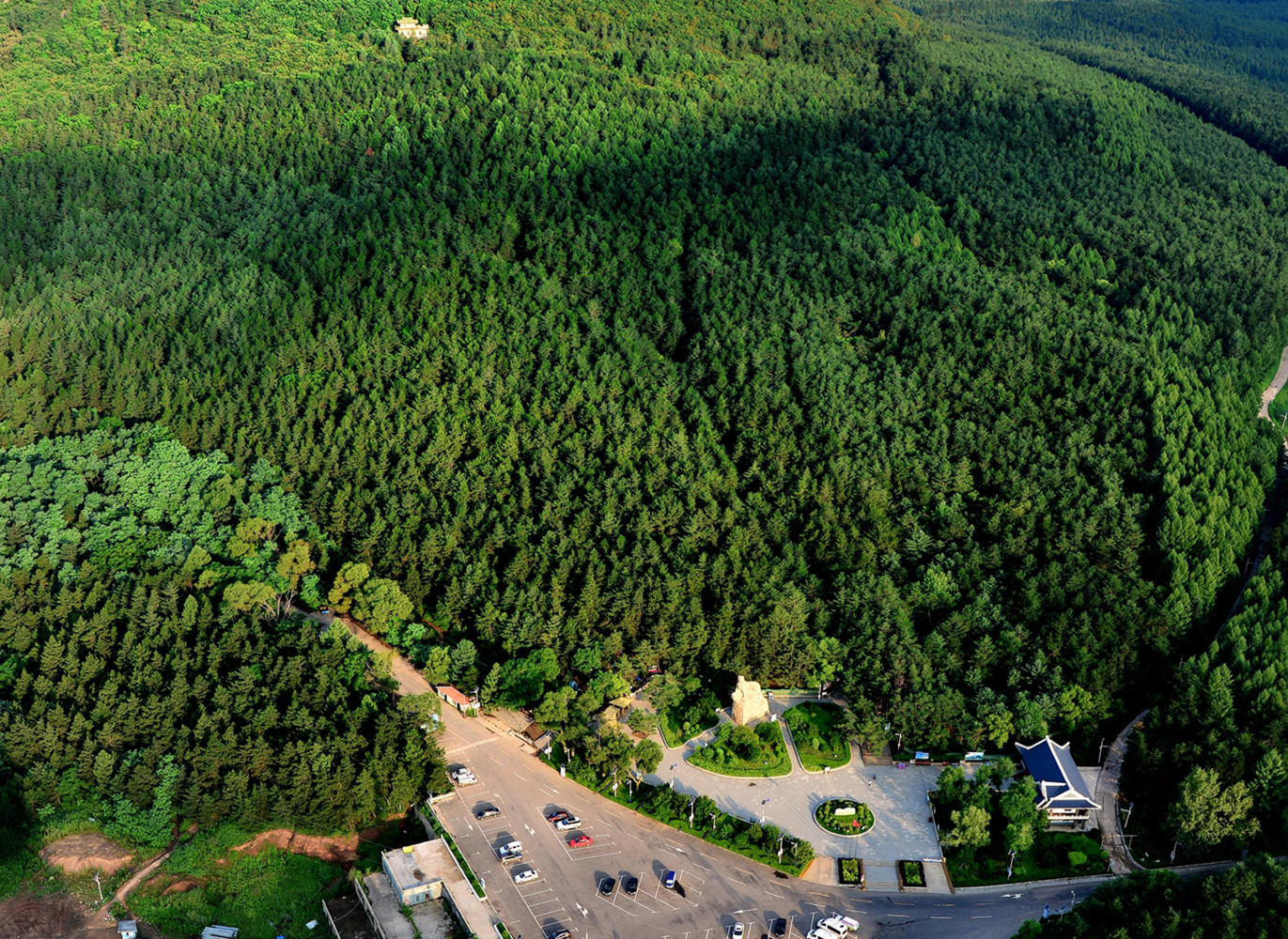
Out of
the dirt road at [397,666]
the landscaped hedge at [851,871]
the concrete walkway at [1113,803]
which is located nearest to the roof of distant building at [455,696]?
the dirt road at [397,666]

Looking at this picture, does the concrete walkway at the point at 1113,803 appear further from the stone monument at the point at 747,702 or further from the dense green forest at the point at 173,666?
the dense green forest at the point at 173,666

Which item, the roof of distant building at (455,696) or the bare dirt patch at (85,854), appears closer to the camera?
the bare dirt patch at (85,854)

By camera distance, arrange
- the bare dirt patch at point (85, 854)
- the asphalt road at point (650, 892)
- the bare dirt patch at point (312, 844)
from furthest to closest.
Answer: the bare dirt patch at point (312, 844), the bare dirt patch at point (85, 854), the asphalt road at point (650, 892)

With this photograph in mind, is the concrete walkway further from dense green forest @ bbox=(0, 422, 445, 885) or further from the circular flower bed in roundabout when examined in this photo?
dense green forest @ bbox=(0, 422, 445, 885)

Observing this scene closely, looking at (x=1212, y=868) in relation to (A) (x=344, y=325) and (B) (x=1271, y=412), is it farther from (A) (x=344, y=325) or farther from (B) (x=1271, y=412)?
(A) (x=344, y=325)

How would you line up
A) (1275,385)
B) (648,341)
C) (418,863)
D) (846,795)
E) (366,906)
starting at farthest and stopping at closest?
1. (1275,385)
2. (648,341)
3. (846,795)
4. (418,863)
5. (366,906)

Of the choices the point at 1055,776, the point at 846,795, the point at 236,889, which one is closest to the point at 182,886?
the point at 236,889

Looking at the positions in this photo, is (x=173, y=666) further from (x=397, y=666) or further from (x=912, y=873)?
(x=912, y=873)
